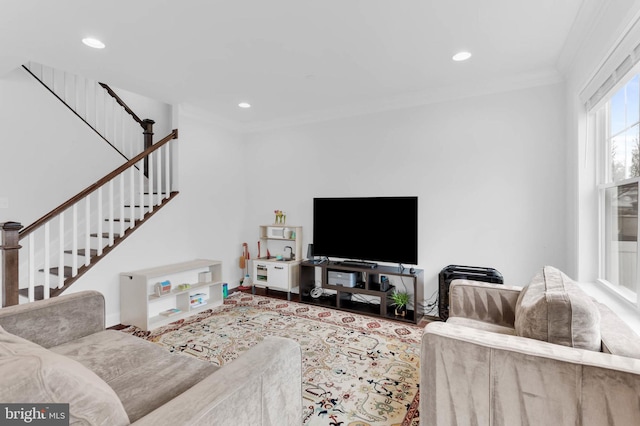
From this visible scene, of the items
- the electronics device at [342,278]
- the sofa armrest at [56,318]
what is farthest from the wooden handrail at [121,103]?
the electronics device at [342,278]

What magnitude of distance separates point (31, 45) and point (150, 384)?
2.85m

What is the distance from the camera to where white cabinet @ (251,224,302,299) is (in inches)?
166

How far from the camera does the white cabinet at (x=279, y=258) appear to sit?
166 inches

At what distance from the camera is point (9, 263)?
239 centimetres

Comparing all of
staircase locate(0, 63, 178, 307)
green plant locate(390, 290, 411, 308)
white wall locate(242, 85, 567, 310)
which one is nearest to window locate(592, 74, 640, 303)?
white wall locate(242, 85, 567, 310)

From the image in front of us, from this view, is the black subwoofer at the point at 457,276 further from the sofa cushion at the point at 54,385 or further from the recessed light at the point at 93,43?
the recessed light at the point at 93,43

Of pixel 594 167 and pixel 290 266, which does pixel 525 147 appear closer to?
pixel 594 167

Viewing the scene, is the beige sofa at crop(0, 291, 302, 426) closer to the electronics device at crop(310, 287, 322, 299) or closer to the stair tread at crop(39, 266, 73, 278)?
the stair tread at crop(39, 266, 73, 278)

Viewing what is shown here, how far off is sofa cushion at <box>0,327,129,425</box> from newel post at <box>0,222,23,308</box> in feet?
6.79

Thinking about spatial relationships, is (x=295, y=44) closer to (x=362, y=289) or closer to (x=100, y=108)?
(x=362, y=289)

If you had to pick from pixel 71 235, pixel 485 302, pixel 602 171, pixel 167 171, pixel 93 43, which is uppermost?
pixel 93 43

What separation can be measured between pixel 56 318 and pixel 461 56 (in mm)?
3486

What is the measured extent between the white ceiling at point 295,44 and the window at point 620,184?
0.69 metres

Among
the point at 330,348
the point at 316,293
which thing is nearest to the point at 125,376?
the point at 330,348
